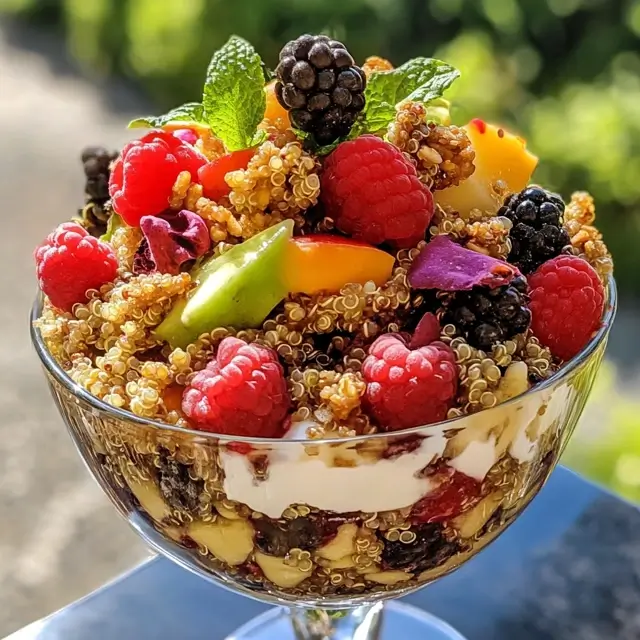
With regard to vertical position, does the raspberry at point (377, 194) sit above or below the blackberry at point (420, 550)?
above

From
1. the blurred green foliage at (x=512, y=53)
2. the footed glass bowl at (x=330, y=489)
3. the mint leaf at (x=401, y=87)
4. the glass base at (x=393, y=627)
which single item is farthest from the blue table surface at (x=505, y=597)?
the blurred green foliage at (x=512, y=53)

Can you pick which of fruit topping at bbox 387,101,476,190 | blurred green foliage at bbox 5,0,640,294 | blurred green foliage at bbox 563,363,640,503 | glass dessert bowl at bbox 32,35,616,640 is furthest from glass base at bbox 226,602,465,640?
blurred green foliage at bbox 5,0,640,294

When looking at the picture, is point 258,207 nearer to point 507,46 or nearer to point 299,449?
point 299,449

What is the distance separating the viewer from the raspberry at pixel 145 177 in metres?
0.71

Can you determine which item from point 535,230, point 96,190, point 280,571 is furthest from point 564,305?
point 96,190

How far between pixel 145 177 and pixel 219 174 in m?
0.06

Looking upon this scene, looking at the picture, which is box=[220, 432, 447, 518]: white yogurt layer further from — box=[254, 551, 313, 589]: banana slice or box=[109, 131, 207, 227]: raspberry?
box=[109, 131, 207, 227]: raspberry

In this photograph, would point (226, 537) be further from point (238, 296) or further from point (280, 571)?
point (238, 296)

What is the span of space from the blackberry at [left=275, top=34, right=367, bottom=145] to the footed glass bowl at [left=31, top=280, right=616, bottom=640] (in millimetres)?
250

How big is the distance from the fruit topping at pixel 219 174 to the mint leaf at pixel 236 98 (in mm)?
10

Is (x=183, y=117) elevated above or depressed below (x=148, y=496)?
above

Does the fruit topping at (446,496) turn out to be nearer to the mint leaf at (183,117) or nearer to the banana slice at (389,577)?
the banana slice at (389,577)

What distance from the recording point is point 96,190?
84cm

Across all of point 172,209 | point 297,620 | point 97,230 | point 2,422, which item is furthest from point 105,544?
point 172,209
